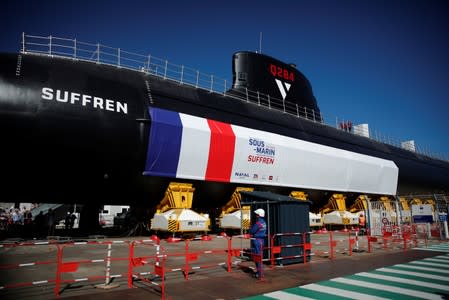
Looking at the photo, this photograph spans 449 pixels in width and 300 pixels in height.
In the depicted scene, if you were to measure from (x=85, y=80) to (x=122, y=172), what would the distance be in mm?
4610

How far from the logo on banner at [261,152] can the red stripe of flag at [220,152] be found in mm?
1581

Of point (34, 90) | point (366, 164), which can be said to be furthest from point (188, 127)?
point (366, 164)

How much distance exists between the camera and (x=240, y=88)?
2403cm

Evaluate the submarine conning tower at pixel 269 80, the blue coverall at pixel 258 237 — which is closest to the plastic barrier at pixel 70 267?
the blue coverall at pixel 258 237

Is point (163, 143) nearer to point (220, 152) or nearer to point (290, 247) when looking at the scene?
point (220, 152)

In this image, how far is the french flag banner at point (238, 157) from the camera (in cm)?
1636

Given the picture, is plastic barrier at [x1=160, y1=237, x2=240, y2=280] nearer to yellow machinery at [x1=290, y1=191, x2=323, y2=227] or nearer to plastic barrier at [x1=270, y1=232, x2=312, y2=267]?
plastic barrier at [x1=270, y1=232, x2=312, y2=267]

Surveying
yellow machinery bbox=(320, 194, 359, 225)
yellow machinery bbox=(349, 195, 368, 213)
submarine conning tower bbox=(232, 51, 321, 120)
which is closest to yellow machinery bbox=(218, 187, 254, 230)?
submarine conning tower bbox=(232, 51, 321, 120)

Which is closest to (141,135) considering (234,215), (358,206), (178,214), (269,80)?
(178,214)

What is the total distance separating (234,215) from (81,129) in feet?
31.7

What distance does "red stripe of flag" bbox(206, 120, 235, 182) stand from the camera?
59.1 ft

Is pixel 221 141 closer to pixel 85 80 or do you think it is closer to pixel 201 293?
pixel 85 80

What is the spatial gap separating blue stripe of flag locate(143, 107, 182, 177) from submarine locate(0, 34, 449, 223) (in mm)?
52

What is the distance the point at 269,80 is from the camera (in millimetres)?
25203
